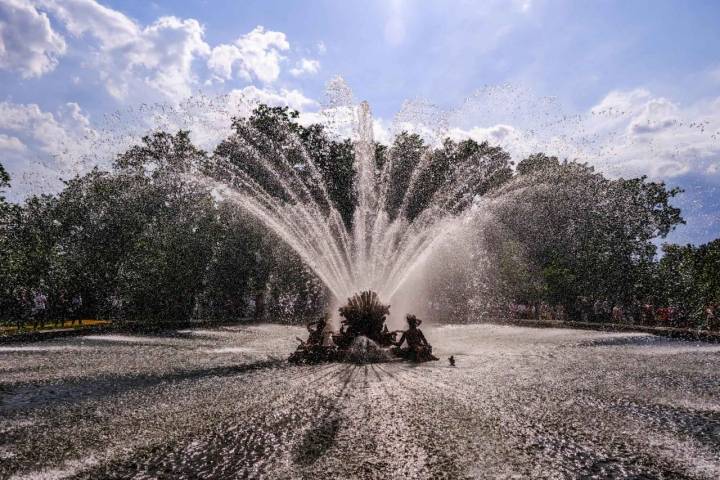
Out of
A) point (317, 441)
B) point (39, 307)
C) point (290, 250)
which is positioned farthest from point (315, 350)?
point (290, 250)

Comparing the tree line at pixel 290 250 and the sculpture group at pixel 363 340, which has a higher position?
the tree line at pixel 290 250

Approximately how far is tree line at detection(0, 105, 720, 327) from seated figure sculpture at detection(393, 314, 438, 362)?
16.1 metres

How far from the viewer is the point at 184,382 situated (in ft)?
30.0

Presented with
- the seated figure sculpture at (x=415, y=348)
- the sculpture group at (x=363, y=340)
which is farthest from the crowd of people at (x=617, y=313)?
the sculpture group at (x=363, y=340)

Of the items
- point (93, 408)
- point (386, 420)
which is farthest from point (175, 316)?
point (386, 420)

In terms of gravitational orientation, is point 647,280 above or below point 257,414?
above

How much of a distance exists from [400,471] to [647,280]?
114 ft

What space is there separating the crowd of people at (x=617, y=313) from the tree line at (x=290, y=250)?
10.5 inches

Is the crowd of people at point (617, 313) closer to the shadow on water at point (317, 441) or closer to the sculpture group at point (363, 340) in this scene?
the sculpture group at point (363, 340)

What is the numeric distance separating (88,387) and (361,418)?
563cm

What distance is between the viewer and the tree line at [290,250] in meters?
28.2

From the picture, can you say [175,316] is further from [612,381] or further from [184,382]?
[612,381]

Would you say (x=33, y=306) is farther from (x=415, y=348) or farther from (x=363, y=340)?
(x=415, y=348)

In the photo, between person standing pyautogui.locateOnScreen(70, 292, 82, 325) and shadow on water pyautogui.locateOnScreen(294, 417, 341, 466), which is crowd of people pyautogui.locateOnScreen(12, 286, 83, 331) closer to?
person standing pyautogui.locateOnScreen(70, 292, 82, 325)
